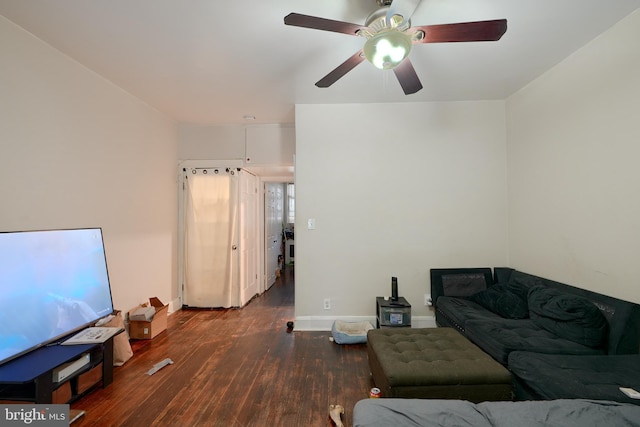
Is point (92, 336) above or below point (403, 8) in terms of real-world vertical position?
below

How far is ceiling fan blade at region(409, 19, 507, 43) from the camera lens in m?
1.41

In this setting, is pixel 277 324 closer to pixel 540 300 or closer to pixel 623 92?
pixel 540 300

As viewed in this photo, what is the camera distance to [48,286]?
75.2 inches

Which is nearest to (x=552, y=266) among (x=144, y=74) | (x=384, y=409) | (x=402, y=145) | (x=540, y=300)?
(x=540, y=300)

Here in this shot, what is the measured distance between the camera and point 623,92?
1961 mm

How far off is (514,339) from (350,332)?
1.58 metres

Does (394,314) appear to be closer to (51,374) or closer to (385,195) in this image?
(385,195)

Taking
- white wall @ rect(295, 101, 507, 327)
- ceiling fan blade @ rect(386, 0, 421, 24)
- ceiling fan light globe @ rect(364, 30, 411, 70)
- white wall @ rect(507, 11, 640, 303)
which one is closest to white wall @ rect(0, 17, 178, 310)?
white wall @ rect(295, 101, 507, 327)

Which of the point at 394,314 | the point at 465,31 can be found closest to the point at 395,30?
the point at 465,31

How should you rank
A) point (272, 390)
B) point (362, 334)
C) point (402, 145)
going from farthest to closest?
1. point (402, 145)
2. point (362, 334)
3. point (272, 390)

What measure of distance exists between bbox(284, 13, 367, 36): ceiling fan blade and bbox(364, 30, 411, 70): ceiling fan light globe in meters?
0.10

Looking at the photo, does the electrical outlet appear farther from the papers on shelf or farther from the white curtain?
the papers on shelf

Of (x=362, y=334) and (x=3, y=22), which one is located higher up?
(x=3, y=22)

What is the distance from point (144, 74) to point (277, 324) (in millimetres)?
A: 3050
